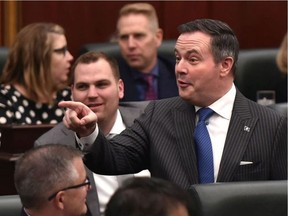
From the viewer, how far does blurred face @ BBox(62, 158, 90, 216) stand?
2.57 meters

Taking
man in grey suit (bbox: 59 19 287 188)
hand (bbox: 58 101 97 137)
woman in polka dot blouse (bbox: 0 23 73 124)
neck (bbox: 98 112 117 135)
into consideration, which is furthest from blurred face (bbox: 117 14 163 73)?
hand (bbox: 58 101 97 137)

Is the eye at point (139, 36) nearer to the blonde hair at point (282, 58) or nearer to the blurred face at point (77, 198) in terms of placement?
the blonde hair at point (282, 58)

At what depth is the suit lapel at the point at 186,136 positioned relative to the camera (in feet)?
10.1

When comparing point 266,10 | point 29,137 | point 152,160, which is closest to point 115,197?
point 152,160

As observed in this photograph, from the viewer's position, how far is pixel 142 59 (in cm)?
507

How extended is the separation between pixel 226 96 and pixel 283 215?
0.59 m

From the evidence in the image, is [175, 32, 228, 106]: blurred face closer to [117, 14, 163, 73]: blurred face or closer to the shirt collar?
the shirt collar

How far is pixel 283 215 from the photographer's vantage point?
272 centimetres

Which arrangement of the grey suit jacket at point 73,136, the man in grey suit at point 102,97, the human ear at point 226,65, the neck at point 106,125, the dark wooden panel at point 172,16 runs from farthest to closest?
the dark wooden panel at point 172,16 → the neck at point 106,125 → the man in grey suit at point 102,97 → the grey suit jacket at point 73,136 → the human ear at point 226,65

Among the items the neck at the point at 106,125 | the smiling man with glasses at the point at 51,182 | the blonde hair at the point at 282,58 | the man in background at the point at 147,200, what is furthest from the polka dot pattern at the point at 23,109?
the man in background at the point at 147,200

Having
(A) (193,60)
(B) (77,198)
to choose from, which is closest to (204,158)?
(A) (193,60)

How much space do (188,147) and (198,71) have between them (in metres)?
0.25

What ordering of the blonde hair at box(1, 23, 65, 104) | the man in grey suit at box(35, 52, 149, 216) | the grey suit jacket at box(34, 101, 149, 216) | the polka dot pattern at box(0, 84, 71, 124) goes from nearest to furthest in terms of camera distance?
the grey suit jacket at box(34, 101, 149, 216)
the man in grey suit at box(35, 52, 149, 216)
the polka dot pattern at box(0, 84, 71, 124)
the blonde hair at box(1, 23, 65, 104)

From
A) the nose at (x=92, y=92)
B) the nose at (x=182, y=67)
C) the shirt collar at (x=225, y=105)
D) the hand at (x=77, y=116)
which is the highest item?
the nose at (x=182, y=67)
